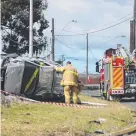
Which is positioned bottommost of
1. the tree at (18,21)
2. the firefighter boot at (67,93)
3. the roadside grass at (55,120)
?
the roadside grass at (55,120)

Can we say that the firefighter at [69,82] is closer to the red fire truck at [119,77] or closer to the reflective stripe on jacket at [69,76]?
the reflective stripe on jacket at [69,76]

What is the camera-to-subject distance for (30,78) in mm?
17766

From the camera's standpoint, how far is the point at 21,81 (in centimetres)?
1750

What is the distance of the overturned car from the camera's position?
17.5 meters

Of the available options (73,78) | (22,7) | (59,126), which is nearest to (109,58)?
(73,78)

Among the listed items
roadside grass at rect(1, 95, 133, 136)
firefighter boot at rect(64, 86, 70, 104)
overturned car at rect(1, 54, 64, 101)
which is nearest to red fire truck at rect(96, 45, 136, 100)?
overturned car at rect(1, 54, 64, 101)

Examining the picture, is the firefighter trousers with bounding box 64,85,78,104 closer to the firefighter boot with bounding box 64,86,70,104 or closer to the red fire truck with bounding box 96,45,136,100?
the firefighter boot with bounding box 64,86,70,104

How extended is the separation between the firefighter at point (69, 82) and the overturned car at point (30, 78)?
697 millimetres

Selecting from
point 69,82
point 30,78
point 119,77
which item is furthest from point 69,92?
point 119,77

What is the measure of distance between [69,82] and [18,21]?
62.0ft

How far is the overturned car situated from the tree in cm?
1605

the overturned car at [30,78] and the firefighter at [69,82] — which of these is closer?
the overturned car at [30,78]

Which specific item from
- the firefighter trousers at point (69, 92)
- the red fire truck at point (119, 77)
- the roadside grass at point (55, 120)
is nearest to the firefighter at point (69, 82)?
the firefighter trousers at point (69, 92)

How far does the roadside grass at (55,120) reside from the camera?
1013 cm
